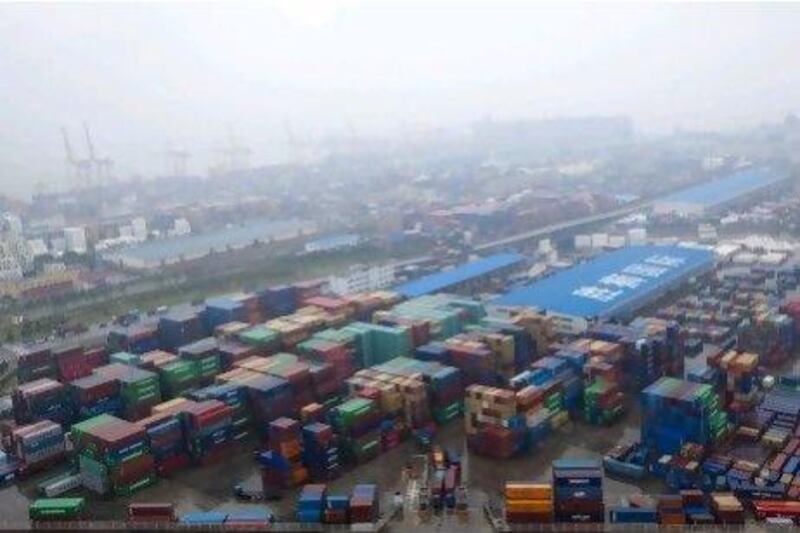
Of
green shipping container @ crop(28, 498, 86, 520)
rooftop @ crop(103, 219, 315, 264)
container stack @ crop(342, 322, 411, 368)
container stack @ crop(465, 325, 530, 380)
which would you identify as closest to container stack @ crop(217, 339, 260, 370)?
container stack @ crop(342, 322, 411, 368)

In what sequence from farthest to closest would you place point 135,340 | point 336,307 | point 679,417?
point 336,307 → point 135,340 → point 679,417

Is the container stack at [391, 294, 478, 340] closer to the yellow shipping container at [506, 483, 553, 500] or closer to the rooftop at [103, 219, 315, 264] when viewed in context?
the yellow shipping container at [506, 483, 553, 500]

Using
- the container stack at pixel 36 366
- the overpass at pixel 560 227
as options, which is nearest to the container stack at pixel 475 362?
the container stack at pixel 36 366

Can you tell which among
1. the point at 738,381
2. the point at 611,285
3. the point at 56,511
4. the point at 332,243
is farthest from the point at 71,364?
the point at 332,243

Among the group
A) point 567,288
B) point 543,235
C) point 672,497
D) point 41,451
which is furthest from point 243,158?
point 672,497

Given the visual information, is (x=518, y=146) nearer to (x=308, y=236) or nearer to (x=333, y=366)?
(x=308, y=236)

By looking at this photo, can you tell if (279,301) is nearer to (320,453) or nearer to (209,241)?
(320,453)
